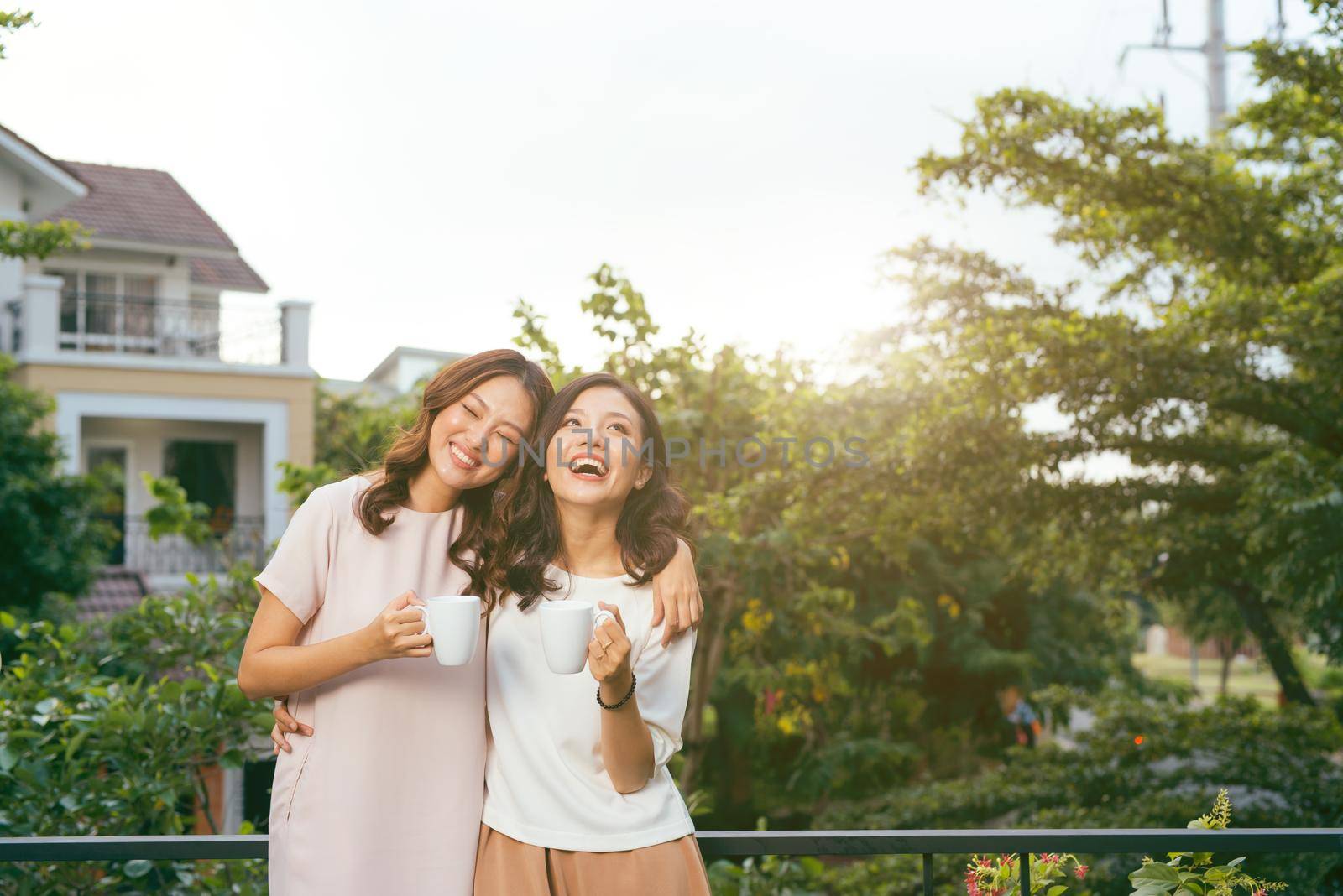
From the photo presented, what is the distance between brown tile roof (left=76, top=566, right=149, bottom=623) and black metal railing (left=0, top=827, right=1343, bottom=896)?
11986mm

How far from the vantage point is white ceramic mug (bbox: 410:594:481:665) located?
151 centimetres

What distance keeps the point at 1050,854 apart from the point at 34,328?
14752 millimetres

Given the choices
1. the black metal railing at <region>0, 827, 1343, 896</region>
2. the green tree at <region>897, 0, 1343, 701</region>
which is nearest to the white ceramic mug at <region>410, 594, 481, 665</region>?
the black metal railing at <region>0, 827, 1343, 896</region>

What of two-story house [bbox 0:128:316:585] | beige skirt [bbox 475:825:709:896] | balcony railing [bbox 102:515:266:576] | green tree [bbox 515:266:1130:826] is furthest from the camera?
balcony railing [bbox 102:515:266:576]

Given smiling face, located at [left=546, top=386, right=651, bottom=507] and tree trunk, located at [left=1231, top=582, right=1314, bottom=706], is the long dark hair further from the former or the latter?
tree trunk, located at [left=1231, top=582, right=1314, bottom=706]

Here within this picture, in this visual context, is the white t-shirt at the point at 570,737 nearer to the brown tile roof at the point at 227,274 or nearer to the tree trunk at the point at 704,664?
the tree trunk at the point at 704,664

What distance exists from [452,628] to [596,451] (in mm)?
397

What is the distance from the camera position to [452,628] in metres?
1.51

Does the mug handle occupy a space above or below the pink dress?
above

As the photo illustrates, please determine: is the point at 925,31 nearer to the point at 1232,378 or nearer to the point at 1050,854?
the point at 1232,378

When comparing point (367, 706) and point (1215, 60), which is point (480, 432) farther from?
point (1215, 60)

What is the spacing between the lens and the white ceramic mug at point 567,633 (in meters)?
1.51

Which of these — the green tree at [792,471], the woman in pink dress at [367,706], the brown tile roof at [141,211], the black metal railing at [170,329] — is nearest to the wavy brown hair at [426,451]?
the woman in pink dress at [367,706]

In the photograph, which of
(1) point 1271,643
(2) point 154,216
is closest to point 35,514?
(2) point 154,216
